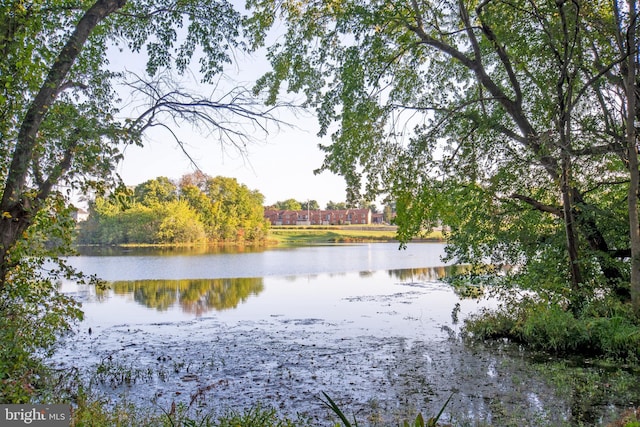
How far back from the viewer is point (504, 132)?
11.1m

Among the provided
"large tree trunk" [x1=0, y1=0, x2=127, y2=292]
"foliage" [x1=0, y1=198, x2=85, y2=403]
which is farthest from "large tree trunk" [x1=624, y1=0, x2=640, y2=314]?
"foliage" [x1=0, y1=198, x2=85, y2=403]

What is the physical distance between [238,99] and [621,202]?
30.6 ft

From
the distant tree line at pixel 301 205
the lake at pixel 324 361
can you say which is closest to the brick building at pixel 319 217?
the distant tree line at pixel 301 205

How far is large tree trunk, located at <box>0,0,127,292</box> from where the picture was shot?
557cm

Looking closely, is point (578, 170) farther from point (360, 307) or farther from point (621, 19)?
point (360, 307)

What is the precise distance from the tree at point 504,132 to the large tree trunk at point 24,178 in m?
5.70

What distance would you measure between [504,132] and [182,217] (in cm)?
5812

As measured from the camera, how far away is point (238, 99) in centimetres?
642

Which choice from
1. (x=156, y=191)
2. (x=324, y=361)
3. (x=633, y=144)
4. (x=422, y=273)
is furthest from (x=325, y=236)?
(x=633, y=144)

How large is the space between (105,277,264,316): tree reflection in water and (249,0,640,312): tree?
10.0m

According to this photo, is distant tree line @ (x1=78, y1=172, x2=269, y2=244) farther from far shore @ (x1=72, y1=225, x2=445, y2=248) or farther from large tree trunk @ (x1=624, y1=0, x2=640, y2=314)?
large tree trunk @ (x1=624, y1=0, x2=640, y2=314)

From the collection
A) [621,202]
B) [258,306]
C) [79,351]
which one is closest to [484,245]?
[621,202]

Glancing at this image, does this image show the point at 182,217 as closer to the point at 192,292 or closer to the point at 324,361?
the point at 192,292

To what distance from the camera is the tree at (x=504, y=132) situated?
998cm
